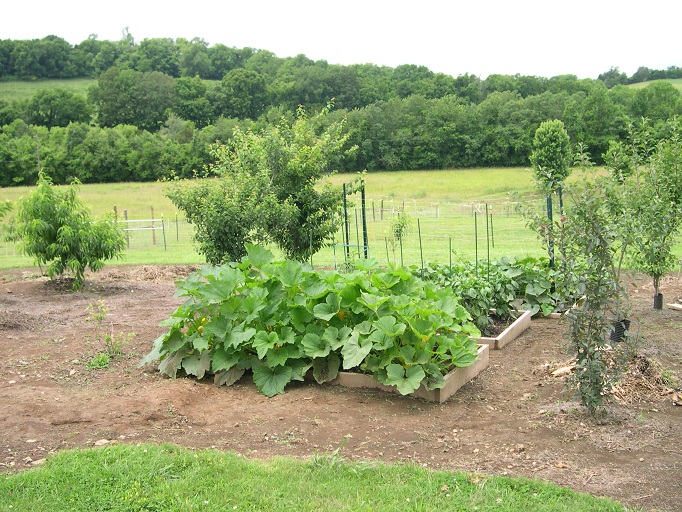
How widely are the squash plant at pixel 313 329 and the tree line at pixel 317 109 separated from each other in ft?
136

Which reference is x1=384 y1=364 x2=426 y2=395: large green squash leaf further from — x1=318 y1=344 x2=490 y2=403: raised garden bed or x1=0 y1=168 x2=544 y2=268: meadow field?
x1=0 y1=168 x2=544 y2=268: meadow field

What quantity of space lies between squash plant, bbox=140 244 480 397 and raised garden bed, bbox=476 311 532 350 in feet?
4.08

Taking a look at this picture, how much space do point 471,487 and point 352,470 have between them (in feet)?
2.45

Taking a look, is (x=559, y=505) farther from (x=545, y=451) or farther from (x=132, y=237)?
(x=132, y=237)

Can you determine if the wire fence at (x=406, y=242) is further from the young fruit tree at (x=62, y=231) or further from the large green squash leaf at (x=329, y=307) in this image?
the large green squash leaf at (x=329, y=307)

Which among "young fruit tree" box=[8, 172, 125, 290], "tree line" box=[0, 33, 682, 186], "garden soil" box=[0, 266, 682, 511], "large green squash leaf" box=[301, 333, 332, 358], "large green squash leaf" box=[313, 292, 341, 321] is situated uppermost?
"tree line" box=[0, 33, 682, 186]

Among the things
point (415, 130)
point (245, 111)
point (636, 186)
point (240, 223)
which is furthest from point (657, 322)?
point (245, 111)

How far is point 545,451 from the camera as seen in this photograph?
4684 mm

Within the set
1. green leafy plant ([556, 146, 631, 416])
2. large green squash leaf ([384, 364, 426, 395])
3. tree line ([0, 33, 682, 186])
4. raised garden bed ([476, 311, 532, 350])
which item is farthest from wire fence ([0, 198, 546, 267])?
tree line ([0, 33, 682, 186])

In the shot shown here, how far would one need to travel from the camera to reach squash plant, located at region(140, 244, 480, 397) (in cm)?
580

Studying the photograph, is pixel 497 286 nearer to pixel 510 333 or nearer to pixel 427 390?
pixel 510 333

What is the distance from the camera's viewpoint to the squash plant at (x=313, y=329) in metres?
5.80

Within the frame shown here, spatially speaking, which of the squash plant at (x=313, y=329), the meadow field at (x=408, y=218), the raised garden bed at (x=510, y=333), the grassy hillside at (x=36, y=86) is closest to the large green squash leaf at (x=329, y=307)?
the squash plant at (x=313, y=329)

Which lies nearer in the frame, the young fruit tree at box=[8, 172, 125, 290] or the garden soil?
the garden soil
